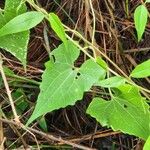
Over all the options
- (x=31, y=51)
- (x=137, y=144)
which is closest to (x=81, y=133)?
(x=137, y=144)

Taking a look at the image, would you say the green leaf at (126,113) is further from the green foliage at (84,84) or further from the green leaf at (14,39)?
the green leaf at (14,39)

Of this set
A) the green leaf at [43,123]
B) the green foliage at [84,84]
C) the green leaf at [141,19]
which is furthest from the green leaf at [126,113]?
the green leaf at [43,123]

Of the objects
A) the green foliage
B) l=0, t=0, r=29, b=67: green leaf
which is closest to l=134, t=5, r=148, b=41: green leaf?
the green foliage

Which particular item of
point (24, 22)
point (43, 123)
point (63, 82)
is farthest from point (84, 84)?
point (43, 123)

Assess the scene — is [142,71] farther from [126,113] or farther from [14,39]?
[14,39]

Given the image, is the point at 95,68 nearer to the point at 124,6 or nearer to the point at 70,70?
the point at 70,70

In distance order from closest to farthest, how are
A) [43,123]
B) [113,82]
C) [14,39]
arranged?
[113,82]
[14,39]
[43,123]

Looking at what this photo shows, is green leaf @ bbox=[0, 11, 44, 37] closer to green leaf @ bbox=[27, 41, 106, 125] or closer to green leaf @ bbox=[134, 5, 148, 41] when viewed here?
green leaf @ bbox=[27, 41, 106, 125]
